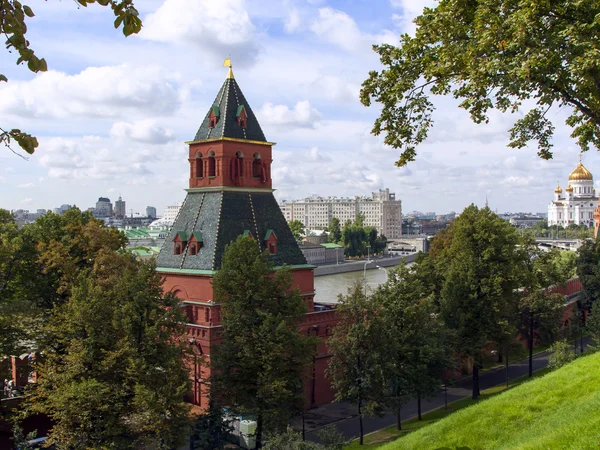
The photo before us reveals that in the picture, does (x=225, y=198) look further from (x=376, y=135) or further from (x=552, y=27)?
(x=552, y=27)

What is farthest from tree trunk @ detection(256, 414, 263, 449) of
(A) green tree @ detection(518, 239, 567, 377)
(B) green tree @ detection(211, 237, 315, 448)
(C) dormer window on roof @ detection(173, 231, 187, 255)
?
(A) green tree @ detection(518, 239, 567, 377)

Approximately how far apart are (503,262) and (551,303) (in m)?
8.66

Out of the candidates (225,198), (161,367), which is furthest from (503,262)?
(161,367)

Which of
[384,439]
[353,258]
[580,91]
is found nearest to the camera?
[580,91]

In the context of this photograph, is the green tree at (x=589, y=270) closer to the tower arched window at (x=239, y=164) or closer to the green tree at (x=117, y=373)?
the tower arched window at (x=239, y=164)

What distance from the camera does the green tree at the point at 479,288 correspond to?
34.5m

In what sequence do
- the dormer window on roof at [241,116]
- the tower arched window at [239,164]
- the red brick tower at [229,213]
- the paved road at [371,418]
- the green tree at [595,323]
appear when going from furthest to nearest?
the green tree at [595,323]
the dormer window on roof at [241,116]
the tower arched window at [239,164]
the red brick tower at [229,213]
the paved road at [371,418]

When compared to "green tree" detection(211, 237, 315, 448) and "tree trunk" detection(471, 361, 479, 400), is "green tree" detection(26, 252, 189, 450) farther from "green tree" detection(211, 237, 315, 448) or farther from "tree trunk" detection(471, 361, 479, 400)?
"tree trunk" detection(471, 361, 479, 400)

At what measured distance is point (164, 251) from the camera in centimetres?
3394

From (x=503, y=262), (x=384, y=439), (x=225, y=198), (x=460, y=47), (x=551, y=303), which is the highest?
(x=460, y=47)

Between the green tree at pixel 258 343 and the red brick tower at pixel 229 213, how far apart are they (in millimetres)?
6278

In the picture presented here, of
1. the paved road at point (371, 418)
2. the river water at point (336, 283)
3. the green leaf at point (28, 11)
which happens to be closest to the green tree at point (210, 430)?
the paved road at point (371, 418)

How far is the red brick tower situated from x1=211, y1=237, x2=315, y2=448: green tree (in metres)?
6.28

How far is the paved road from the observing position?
2958cm
